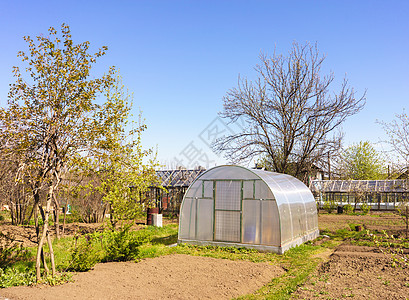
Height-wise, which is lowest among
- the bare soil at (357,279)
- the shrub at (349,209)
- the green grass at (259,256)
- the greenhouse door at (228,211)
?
the shrub at (349,209)

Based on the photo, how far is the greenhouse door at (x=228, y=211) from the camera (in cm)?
1226

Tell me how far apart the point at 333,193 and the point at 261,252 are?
1111 inches

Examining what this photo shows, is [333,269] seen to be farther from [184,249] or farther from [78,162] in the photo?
[78,162]

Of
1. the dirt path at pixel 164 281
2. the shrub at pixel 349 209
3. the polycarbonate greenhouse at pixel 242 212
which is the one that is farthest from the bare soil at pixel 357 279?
the shrub at pixel 349 209

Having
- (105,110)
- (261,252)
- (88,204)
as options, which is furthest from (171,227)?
(105,110)

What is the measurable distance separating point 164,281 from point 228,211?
4935mm

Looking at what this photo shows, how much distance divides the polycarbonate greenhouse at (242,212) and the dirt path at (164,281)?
6.44ft

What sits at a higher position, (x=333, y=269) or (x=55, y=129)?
(x=55, y=129)

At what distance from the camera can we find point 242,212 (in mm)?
12227

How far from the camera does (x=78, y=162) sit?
23.7 ft

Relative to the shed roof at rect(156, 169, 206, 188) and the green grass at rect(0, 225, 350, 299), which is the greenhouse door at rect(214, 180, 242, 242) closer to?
the green grass at rect(0, 225, 350, 299)

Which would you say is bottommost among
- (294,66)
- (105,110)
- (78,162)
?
(78,162)

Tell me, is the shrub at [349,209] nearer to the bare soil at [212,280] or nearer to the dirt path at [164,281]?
the bare soil at [212,280]

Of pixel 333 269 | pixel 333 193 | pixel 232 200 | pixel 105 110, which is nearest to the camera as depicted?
pixel 105 110
